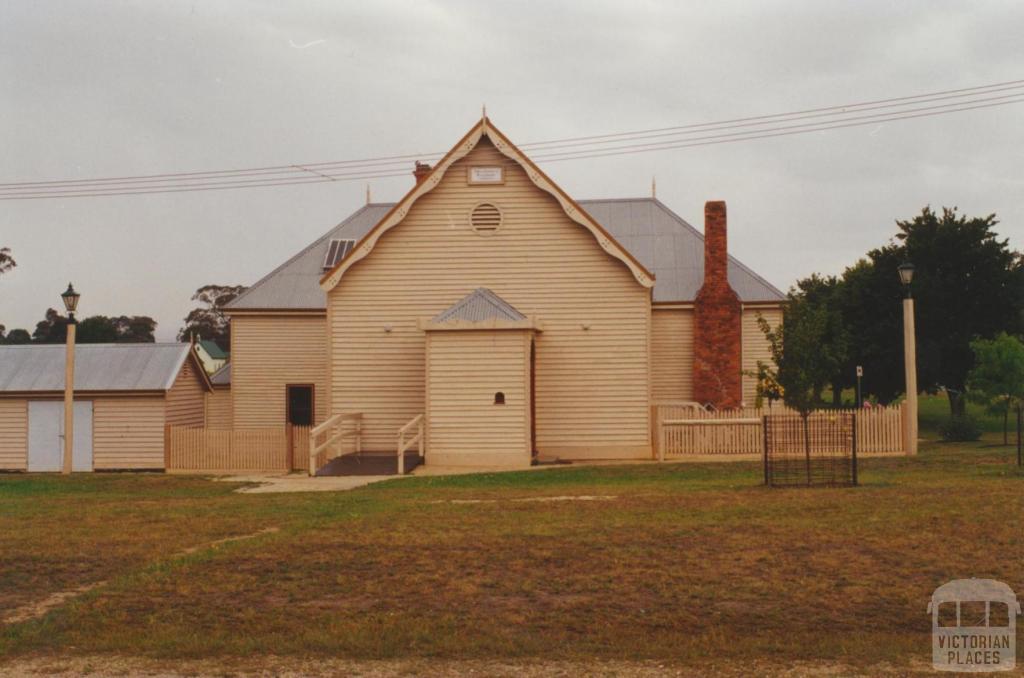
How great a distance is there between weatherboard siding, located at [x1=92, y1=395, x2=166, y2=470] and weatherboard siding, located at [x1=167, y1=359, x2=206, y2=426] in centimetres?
48

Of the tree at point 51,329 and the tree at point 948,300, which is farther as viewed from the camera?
the tree at point 51,329

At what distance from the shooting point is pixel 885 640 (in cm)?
875

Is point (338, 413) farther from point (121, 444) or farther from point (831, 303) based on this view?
point (831, 303)

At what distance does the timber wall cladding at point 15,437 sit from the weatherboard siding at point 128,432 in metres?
2.12

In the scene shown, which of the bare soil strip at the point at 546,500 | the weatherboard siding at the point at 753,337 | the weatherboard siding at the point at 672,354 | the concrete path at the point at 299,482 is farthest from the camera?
the weatherboard siding at the point at 753,337

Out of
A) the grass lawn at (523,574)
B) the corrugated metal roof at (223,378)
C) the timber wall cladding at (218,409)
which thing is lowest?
the grass lawn at (523,574)

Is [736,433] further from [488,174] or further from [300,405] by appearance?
[300,405]

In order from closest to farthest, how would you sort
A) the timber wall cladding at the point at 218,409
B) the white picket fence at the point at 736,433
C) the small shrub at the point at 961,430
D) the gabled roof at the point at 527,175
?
1. the white picket fence at the point at 736,433
2. the gabled roof at the point at 527,175
3. the small shrub at the point at 961,430
4. the timber wall cladding at the point at 218,409

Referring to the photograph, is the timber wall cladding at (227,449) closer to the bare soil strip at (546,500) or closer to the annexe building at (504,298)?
the annexe building at (504,298)

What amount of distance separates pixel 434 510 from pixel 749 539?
5871mm

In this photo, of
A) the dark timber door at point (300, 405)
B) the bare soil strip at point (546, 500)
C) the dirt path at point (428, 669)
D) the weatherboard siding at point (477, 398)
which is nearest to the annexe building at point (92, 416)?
the dark timber door at point (300, 405)

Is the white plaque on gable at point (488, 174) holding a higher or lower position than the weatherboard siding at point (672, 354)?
higher

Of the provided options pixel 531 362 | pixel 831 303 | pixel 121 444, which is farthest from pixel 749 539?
pixel 831 303

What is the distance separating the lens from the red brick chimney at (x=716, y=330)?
34250mm
